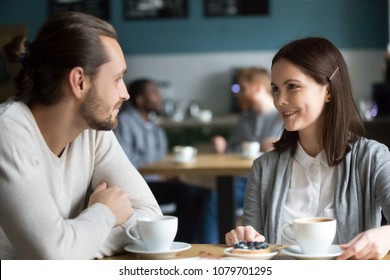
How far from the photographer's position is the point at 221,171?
8.79ft

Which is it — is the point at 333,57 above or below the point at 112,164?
above

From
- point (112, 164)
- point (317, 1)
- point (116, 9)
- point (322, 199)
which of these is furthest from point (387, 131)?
point (116, 9)

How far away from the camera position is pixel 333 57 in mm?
1386

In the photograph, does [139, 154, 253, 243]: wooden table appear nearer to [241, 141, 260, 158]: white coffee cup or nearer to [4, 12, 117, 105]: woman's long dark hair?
[241, 141, 260, 158]: white coffee cup

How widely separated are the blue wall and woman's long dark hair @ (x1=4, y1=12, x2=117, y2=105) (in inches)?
162

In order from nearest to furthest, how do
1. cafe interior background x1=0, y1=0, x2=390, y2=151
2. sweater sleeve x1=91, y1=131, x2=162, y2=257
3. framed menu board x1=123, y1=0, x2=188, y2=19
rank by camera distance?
sweater sleeve x1=91, y1=131, x2=162, y2=257 < cafe interior background x1=0, y1=0, x2=390, y2=151 < framed menu board x1=123, y1=0, x2=188, y2=19

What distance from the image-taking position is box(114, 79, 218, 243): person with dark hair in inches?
131

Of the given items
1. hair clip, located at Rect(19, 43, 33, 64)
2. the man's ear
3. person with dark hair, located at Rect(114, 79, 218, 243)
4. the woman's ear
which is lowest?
person with dark hair, located at Rect(114, 79, 218, 243)

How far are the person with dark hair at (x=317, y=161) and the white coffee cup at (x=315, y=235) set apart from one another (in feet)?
0.98

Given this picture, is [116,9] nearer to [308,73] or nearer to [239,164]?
[239,164]

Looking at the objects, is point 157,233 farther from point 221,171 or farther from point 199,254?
point 221,171

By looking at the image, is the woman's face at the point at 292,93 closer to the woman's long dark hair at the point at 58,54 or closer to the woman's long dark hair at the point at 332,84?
the woman's long dark hair at the point at 332,84

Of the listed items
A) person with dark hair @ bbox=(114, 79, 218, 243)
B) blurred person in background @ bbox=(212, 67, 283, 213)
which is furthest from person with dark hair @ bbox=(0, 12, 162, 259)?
blurred person in background @ bbox=(212, 67, 283, 213)
